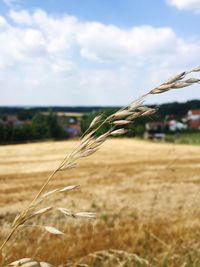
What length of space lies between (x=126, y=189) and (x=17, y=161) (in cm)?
1616

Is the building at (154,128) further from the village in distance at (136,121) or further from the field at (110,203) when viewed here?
the field at (110,203)

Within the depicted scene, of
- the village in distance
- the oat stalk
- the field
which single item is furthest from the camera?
the field

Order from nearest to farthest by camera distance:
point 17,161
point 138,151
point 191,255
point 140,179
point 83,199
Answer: point 191,255 < point 83,199 < point 140,179 < point 17,161 < point 138,151

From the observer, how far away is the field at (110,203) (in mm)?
2428

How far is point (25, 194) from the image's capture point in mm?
17203

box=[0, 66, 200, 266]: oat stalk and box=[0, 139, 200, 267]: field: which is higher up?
box=[0, 66, 200, 266]: oat stalk

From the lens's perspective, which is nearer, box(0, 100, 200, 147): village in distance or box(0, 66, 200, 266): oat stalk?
box(0, 66, 200, 266): oat stalk

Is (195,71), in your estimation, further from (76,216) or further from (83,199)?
(83,199)

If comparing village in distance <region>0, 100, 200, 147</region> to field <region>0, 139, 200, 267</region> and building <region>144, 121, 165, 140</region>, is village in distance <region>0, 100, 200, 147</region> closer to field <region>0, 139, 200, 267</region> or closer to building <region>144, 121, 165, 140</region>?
building <region>144, 121, 165, 140</region>

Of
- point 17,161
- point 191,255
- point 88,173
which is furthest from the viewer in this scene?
point 17,161

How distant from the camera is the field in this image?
2.43m

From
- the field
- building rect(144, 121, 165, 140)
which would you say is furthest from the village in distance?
the field

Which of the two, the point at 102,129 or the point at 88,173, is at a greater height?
the point at 102,129

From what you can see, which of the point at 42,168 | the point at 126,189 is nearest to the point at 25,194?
the point at 126,189
